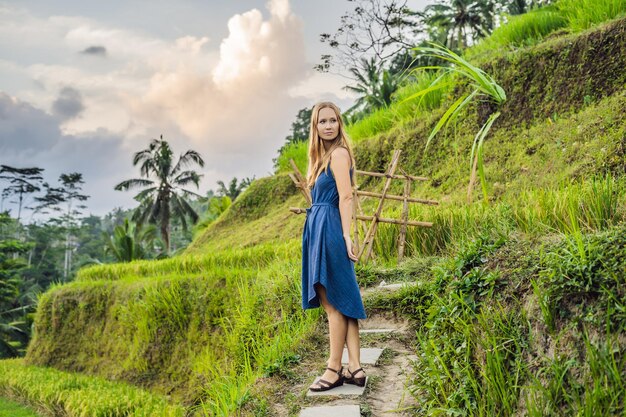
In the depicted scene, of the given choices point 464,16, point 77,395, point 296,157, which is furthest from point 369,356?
point 464,16

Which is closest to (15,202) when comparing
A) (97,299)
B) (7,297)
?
(7,297)

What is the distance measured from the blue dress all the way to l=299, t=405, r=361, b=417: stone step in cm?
52

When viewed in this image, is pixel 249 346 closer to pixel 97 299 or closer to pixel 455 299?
pixel 455 299

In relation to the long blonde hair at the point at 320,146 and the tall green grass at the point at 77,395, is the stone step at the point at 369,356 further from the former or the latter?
the tall green grass at the point at 77,395

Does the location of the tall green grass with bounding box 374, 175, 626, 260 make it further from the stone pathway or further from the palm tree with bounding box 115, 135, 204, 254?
the palm tree with bounding box 115, 135, 204, 254

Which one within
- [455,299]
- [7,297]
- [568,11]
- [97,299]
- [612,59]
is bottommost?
[7,297]

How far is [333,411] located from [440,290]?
129 centimetres

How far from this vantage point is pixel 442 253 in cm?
607

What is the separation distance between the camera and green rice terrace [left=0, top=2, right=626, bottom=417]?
9.37 ft

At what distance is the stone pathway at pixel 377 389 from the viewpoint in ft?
11.0

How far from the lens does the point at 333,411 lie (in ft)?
10.8

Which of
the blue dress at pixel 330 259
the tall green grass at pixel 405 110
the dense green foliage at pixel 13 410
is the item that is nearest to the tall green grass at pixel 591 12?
the tall green grass at pixel 405 110

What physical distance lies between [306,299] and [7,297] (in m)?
25.7

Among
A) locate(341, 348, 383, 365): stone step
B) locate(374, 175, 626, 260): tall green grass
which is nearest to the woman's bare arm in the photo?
locate(341, 348, 383, 365): stone step
